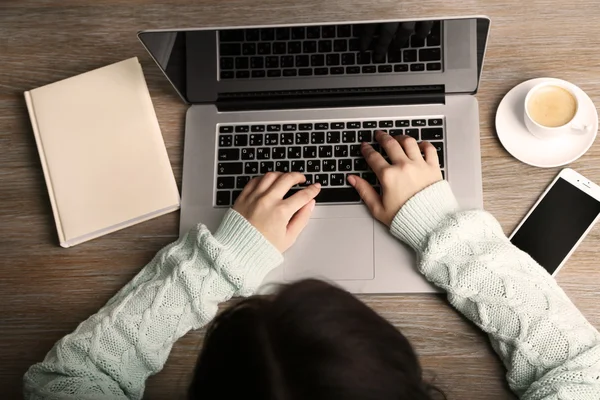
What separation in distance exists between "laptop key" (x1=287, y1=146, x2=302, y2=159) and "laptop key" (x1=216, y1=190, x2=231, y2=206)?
11 centimetres

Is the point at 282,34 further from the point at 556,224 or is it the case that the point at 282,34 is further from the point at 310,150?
the point at 556,224

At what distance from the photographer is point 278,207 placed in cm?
85

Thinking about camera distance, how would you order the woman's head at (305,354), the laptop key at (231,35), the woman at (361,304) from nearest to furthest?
1. the woman's head at (305,354)
2. the woman at (361,304)
3. the laptop key at (231,35)

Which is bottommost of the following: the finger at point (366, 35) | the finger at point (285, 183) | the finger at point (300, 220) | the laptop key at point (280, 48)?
the finger at point (300, 220)

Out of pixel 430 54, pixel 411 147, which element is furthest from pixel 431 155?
pixel 430 54

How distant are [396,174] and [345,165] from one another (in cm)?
8

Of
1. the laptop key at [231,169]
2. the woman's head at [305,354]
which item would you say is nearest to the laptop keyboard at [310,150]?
the laptop key at [231,169]

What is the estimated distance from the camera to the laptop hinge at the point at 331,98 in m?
0.86


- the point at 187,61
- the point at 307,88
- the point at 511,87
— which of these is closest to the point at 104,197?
the point at 187,61

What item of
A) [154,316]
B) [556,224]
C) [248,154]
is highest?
[248,154]

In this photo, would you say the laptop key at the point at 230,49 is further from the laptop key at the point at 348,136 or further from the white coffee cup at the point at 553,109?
the white coffee cup at the point at 553,109

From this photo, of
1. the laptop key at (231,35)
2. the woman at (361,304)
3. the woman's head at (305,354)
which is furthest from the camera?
the laptop key at (231,35)

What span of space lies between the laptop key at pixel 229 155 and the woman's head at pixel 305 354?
303mm

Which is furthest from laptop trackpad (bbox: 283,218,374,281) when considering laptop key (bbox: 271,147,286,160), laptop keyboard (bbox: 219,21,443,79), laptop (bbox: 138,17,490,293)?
laptop keyboard (bbox: 219,21,443,79)
